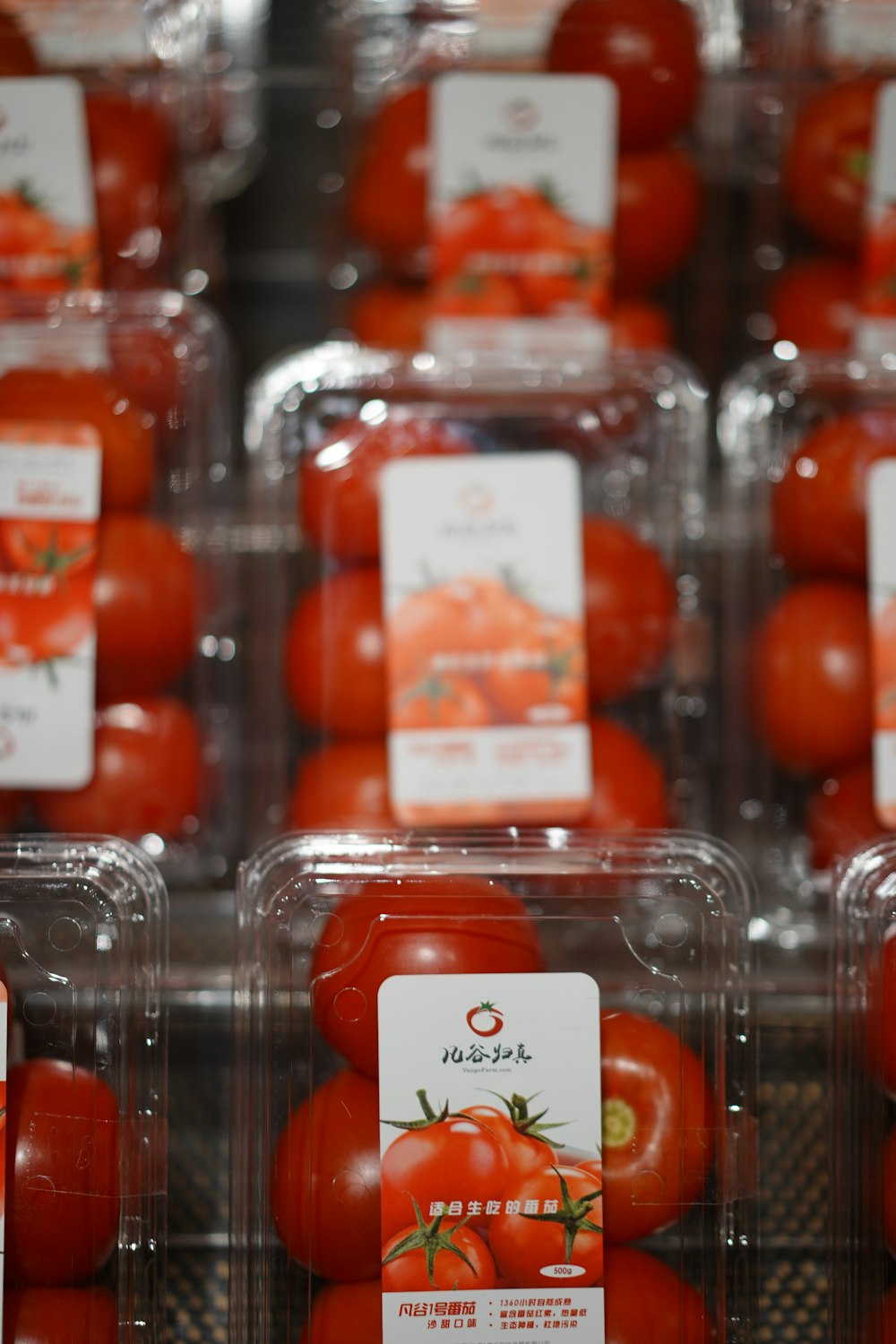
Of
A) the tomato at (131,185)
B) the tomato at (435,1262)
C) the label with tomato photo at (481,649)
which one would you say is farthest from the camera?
the tomato at (131,185)

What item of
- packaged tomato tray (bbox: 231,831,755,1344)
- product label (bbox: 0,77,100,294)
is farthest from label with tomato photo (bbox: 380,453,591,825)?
product label (bbox: 0,77,100,294)

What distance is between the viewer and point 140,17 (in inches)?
43.1

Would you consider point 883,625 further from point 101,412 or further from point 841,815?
point 101,412

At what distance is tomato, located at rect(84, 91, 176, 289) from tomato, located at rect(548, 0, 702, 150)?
1.10 feet

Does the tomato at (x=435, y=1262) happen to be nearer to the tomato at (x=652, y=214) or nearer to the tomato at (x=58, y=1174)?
the tomato at (x=58, y=1174)

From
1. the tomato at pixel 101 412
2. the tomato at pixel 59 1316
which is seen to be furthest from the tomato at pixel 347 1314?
the tomato at pixel 101 412

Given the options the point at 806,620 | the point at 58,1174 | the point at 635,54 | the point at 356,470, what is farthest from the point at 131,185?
the point at 58,1174

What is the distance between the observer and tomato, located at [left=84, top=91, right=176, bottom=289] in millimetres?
1056

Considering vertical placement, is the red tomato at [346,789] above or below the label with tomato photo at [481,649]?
below

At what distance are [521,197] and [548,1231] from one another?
0.77 metres

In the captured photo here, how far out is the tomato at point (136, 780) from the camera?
3.18 ft

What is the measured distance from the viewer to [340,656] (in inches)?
38.3

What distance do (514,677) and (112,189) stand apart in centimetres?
52

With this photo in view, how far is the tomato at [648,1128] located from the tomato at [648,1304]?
0.02 m
